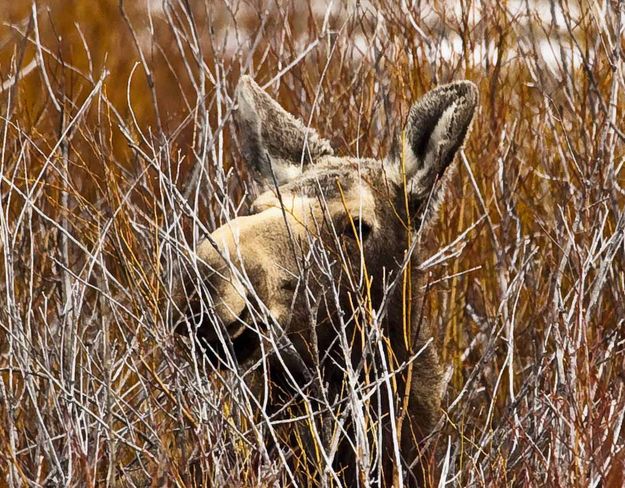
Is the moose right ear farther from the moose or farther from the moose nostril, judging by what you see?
the moose nostril

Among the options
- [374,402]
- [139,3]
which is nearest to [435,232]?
[374,402]

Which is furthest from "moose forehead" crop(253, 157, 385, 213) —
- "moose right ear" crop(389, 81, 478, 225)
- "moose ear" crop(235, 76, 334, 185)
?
"moose ear" crop(235, 76, 334, 185)

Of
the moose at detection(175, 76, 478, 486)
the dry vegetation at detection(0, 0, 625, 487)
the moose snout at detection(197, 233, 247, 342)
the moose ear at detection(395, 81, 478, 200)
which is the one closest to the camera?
the dry vegetation at detection(0, 0, 625, 487)

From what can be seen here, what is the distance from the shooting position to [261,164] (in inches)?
222

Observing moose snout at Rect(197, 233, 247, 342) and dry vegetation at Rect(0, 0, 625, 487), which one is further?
moose snout at Rect(197, 233, 247, 342)

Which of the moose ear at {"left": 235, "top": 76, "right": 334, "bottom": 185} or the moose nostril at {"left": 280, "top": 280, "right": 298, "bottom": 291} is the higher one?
the moose ear at {"left": 235, "top": 76, "right": 334, "bottom": 185}

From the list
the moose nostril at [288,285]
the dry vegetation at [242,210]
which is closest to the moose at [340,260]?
the moose nostril at [288,285]

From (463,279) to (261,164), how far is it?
1.82 meters

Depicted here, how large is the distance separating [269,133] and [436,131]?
940 millimetres

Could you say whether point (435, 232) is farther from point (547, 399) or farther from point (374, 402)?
point (547, 399)

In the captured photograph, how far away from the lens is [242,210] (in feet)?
21.9

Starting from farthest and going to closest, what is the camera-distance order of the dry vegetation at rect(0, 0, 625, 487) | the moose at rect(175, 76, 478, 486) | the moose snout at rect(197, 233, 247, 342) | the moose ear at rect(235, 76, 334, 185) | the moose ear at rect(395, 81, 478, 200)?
the moose ear at rect(235, 76, 334, 185) → the moose ear at rect(395, 81, 478, 200) → the moose at rect(175, 76, 478, 486) → the moose snout at rect(197, 233, 247, 342) → the dry vegetation at rect(0, 0, 625, 487)

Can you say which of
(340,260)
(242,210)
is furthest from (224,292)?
(242,210)

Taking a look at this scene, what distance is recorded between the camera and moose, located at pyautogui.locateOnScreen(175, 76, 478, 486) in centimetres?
444
